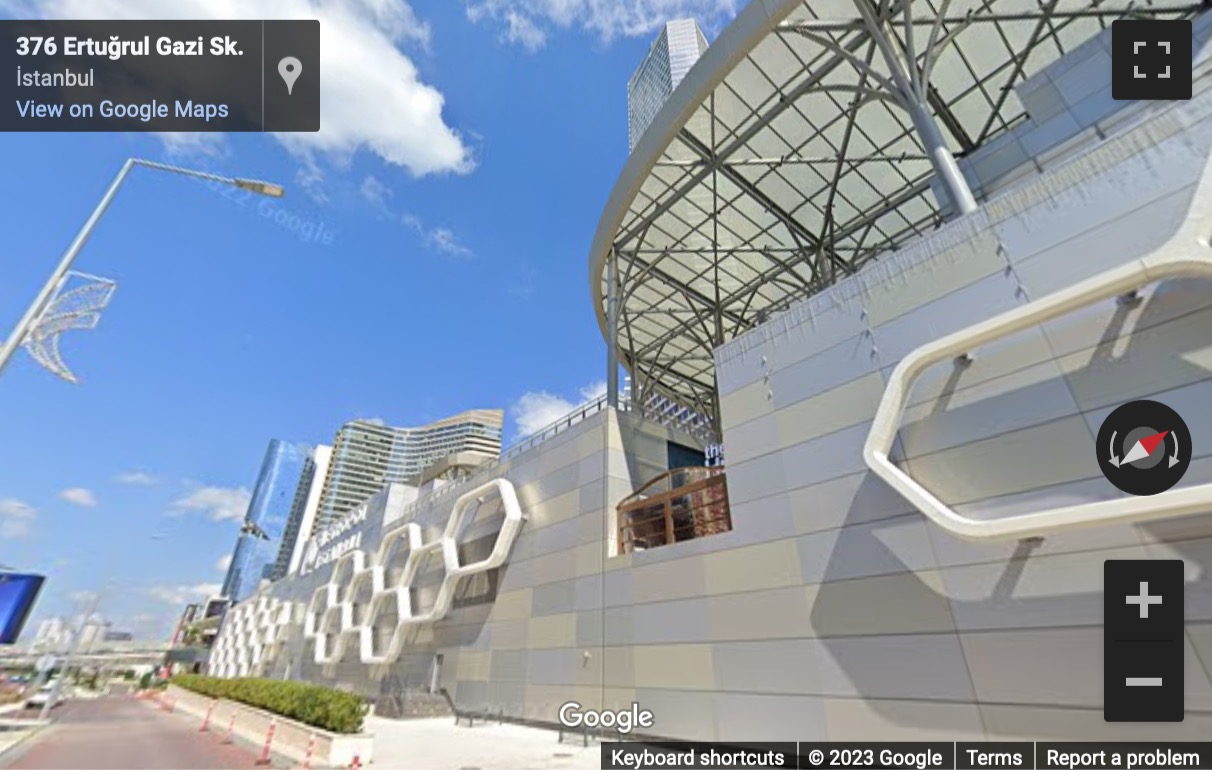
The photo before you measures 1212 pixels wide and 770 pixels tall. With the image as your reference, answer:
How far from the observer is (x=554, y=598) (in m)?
16.9

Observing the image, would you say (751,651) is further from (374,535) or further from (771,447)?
(374,535)

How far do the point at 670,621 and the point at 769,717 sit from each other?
322 centimetres

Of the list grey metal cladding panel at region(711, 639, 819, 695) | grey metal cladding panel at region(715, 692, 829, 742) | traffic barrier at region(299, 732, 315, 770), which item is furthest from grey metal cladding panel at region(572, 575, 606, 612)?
traffic barrier at region(299, 732, 315, 770)

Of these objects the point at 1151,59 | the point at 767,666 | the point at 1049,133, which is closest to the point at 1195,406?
the point at 1151,59

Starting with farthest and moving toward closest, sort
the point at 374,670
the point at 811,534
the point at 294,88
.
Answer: the point at 374,670 < the point at 811,534 < the point at 294,88

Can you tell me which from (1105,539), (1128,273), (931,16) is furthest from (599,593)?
(931,16)

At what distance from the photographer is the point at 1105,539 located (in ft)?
24.1

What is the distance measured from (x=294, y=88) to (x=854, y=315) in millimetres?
12272

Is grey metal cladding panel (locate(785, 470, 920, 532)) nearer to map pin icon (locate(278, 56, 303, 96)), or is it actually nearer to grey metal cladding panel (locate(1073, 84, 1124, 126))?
grey metal cladding panel (locate(1073, 84, 1124, 126))

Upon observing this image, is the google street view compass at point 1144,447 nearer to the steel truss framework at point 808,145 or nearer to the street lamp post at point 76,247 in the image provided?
the steel truss framework at point 808,145

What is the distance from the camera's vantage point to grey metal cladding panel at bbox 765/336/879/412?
1102 centimetres

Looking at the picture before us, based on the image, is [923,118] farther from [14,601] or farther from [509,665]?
[14,601]

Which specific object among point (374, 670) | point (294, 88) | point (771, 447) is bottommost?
point (374, 670)

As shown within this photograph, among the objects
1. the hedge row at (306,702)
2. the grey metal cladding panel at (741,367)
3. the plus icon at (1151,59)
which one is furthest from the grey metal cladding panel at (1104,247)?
the hedge row at (306,702)
